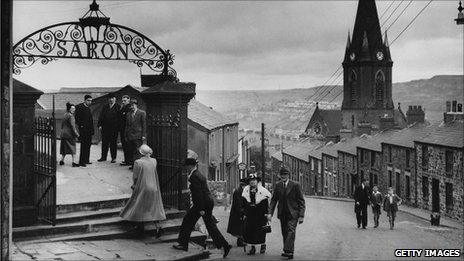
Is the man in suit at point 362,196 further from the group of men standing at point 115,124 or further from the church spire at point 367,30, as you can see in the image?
the church spire at point 367,30

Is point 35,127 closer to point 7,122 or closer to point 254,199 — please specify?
point 7,122

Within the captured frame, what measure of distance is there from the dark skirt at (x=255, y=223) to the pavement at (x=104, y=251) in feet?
3.61

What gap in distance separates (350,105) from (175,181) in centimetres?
8173

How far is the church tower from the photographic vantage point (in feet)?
288

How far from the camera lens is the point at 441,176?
32469 mm

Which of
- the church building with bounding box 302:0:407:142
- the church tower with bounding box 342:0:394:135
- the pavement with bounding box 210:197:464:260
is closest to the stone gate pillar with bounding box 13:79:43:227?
the pavement with bounding box 210:197:464:260

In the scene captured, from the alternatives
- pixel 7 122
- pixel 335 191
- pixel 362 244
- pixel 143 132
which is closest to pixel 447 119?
pixel 335 191

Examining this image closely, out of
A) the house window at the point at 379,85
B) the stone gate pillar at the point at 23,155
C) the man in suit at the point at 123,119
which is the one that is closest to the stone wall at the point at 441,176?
the man in suit at the point at 123,119

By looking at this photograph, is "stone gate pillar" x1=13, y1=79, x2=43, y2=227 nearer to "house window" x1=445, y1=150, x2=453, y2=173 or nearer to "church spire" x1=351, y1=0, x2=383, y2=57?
"house window" x1=445, y1=150, x2=453, y2=173

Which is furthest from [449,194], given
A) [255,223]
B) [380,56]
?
[380,56]

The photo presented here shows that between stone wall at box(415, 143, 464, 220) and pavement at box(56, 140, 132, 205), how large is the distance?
22.3m

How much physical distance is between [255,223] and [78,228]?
3.23 meters

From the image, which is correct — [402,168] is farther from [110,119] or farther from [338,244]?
[110,119]

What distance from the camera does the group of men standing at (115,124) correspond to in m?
13.3
